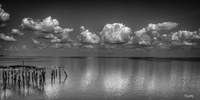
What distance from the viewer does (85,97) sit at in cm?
3772

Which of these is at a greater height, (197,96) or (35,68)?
(35,68)

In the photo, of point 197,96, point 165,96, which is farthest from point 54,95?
point 197,96

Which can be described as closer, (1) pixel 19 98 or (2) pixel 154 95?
(1) pixel 19 98

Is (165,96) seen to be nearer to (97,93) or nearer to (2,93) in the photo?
(97,93)

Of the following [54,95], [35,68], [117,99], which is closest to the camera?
[117,99]

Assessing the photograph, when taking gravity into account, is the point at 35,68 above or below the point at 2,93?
above

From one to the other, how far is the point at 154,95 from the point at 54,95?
19.9 meters

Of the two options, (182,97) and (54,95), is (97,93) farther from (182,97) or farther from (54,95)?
(182,97)

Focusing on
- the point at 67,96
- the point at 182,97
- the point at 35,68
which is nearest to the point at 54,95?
the point at 67,96

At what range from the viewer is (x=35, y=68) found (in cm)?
5459

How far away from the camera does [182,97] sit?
38.9 m

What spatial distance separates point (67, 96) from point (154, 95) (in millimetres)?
17313

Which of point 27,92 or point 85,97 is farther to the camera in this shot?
point 27,92

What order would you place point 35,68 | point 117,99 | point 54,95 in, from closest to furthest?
point 117,99 < point 54,95 < point 35,68
